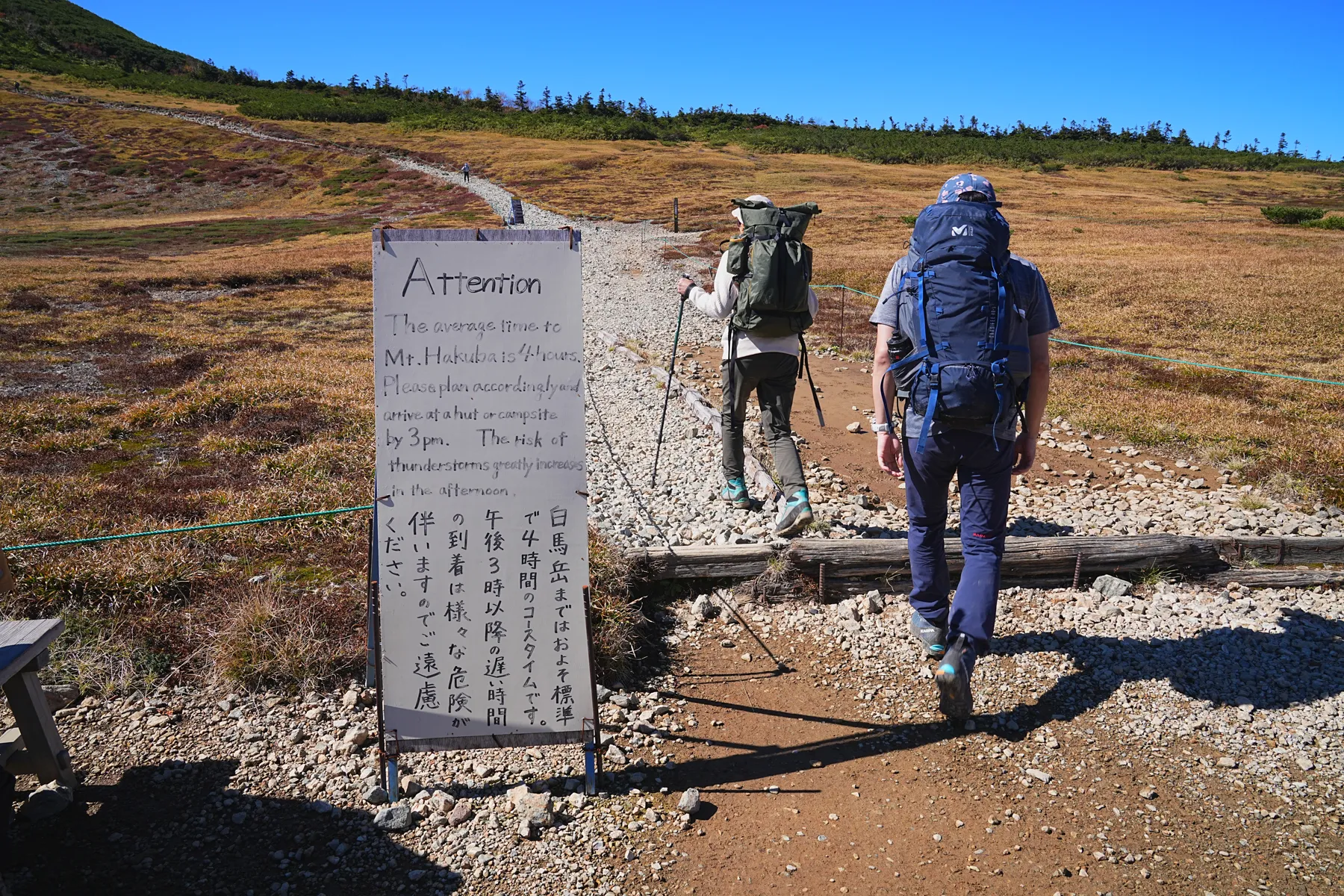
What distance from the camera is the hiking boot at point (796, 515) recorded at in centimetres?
534

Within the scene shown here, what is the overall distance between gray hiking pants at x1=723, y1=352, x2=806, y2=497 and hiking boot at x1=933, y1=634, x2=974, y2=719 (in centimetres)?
195

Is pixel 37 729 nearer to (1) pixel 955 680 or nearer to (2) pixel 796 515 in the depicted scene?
(1) pixel 955 680

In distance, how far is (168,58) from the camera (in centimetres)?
10994

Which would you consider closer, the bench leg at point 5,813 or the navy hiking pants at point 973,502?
the bench leg at point 5,813

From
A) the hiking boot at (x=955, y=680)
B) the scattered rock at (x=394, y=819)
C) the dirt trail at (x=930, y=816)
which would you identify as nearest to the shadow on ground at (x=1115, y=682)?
the dirt trail at (x=930, y=816)

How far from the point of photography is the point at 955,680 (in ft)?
11.8

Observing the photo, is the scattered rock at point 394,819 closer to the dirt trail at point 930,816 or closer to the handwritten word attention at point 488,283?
the dirt trail at point 930,816

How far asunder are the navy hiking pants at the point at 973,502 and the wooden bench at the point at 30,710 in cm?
358

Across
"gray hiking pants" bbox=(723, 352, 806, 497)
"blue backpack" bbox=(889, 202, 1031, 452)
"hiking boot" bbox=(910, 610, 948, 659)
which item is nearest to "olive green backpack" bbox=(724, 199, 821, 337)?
"gray hiking pants" bbox=(723, 352, 806, 497)

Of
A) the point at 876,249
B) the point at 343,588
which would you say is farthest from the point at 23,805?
the point at 876,249

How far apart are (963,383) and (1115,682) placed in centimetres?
191

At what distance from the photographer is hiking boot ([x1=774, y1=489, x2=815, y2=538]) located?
5336 millimetres

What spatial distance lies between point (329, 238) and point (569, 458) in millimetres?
37102

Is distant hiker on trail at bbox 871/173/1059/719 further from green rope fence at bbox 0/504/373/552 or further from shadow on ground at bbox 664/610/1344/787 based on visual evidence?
green rope fence at bbox 0/504/373/552
